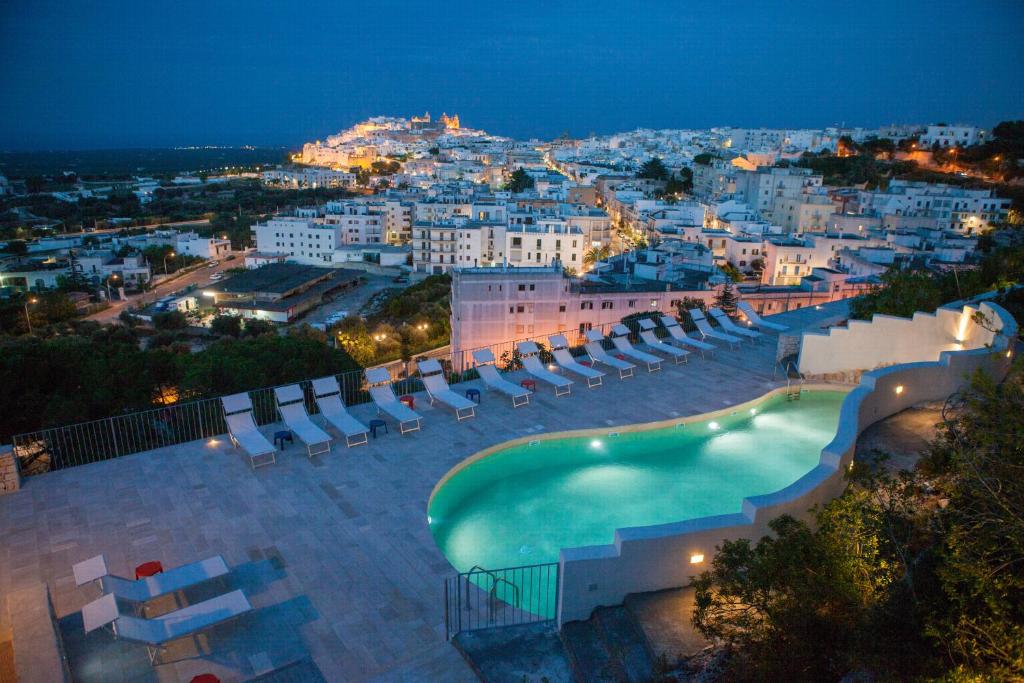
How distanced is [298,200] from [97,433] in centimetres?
8665

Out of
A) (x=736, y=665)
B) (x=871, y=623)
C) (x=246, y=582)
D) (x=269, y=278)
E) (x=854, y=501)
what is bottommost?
(x=269, y=278)

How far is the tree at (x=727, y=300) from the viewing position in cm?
1733

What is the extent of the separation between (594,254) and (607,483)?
34942 millimetres

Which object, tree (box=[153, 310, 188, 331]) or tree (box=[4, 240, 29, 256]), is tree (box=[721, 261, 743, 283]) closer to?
tree (box=[153, 310, 188, 331])

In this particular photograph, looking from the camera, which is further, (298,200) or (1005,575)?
(298,200)

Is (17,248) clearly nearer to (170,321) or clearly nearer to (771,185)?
(170,321)

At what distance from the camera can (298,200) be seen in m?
89.0

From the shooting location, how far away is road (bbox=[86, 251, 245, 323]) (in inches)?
1560

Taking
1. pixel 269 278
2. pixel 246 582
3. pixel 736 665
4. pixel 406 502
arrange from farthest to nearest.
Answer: pixel 269 278 < pixel 406 502 < pixel 246 582 < pixel 736 665

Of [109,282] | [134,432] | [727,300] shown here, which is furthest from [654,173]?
[134,432]

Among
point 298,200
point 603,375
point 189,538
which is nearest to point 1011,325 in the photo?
point 603,375

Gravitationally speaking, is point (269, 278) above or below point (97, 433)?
below

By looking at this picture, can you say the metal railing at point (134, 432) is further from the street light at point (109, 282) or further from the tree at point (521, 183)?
the tree at point (521, 183)

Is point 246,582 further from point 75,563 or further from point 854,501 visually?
point 854,501
